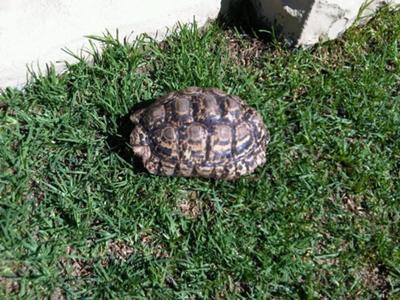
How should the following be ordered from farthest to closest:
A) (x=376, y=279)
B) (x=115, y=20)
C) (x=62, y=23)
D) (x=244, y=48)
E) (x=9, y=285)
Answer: (x=244, y=48)
(x=115, y=20)
(x=62, y=23)
(x=376, y=279)
(x=9, y=285)

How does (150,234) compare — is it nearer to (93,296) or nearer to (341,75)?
(93,296)

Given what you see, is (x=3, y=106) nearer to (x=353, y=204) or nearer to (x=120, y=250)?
(x=120, y=250)

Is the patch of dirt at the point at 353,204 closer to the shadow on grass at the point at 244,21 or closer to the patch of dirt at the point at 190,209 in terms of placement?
the patch of dirt at the point at 190,209

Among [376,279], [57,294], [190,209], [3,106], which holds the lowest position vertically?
[376,279]

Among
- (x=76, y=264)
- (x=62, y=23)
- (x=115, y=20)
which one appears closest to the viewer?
Answer: (x=76, y=264)

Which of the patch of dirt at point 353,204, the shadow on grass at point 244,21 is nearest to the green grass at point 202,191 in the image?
the patch of dirt at point 353,204

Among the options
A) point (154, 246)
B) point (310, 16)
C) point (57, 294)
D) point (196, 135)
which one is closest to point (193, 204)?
point (154, 246)
